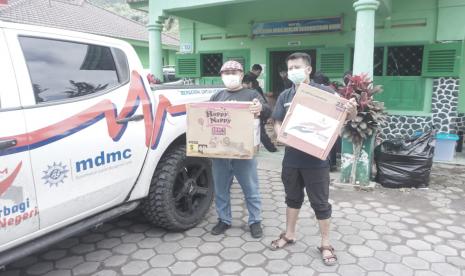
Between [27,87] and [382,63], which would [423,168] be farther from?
[27,87]

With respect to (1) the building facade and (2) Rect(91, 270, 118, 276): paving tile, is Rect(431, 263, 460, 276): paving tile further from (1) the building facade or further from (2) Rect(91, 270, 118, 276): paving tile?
(1) the building facade

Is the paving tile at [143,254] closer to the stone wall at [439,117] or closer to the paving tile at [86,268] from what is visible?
the paving tile at [86,268]

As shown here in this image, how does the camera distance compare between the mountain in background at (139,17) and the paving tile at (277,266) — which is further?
the mountain in background at (139,17)

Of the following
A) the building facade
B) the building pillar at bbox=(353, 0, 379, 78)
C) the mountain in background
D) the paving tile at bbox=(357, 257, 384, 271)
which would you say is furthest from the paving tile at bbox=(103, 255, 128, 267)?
the mountain in background

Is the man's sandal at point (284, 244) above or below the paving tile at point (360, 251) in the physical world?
above

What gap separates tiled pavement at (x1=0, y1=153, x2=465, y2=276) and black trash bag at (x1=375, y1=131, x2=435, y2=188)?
561 mm

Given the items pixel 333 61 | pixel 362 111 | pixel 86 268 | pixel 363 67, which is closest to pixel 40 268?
pixel 86 268

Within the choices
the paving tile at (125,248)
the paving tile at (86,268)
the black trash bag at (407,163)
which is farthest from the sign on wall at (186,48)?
the paving tile at (86,268)

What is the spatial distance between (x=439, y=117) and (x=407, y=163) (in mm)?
2623

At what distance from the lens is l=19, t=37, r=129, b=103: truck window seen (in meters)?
2.41

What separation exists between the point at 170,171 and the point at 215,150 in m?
0.50

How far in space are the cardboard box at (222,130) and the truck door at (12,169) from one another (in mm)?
1313

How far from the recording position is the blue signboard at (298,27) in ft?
25.0

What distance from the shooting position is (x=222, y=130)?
10.2 feet
